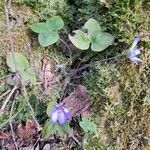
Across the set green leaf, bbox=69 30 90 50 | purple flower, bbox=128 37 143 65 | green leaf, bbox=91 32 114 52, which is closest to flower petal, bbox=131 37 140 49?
purple flower, bbox=128 37 143 65

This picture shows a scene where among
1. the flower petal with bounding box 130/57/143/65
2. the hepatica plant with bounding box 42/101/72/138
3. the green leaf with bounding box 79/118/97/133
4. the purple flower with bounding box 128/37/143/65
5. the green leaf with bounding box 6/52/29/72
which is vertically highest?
the purple flower with bounding box 128/37/143/65

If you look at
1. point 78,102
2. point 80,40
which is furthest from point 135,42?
point 78,102

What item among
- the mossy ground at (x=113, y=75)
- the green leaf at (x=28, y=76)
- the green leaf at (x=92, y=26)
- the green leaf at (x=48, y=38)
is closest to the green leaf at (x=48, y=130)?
the mossy ground at (x=113, y=75)

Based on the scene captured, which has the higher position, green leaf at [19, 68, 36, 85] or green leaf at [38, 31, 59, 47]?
green leaf at [38, 31, 59, 47]

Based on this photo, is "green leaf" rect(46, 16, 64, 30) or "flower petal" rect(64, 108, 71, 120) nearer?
"flower petal" rect(64, 108, 71, 120)

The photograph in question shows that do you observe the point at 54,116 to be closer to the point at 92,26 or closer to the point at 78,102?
the point at 78,102

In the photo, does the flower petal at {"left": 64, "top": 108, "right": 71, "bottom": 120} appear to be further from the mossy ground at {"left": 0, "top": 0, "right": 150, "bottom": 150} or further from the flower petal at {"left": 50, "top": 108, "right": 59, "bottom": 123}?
the mossy ground at {"left": 0, "top": 0, "right": 150, "bottom": 150}
